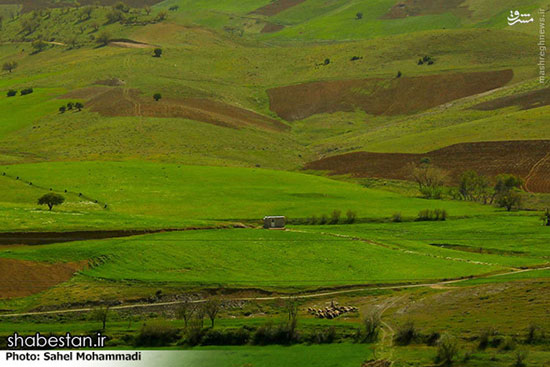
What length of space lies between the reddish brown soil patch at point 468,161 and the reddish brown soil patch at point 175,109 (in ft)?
126

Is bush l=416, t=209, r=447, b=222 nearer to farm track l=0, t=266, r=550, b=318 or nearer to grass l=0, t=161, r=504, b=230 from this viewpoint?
grass l=0, t=161, r=504, b=230

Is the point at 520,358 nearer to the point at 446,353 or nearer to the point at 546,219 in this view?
the point at 446,353

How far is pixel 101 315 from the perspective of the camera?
5528 cm

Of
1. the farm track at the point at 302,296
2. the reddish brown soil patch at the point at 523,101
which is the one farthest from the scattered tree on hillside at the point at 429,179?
the reddish brown soil patch at the point at 523,101

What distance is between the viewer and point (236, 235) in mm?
78188

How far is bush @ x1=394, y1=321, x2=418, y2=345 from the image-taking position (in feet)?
164

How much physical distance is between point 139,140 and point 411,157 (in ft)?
169

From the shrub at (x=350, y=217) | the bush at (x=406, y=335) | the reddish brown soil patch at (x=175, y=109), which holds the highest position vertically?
the reddish brown soil patch at (x=175, y=109)

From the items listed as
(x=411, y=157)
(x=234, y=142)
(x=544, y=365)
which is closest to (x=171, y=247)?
(x=544, y=365)

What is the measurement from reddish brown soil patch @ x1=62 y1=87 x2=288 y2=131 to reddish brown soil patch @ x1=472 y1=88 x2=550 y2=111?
45.8 m

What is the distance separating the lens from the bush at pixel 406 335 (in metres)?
50.1

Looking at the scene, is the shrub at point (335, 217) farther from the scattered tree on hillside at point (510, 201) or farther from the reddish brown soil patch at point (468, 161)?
the reddish brown soil patch at point (468, 161)

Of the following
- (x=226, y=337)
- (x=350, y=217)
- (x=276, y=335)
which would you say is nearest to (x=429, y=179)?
→ (x=350, y=217)

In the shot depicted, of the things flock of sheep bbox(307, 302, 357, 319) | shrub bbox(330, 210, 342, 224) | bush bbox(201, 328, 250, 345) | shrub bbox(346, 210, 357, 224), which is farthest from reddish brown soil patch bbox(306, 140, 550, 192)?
bush bbox(201, 328, 250, 345)
